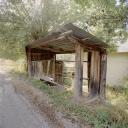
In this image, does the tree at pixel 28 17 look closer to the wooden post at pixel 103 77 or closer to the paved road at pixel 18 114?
the paved road at pixel 18 114

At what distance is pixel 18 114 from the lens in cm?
614

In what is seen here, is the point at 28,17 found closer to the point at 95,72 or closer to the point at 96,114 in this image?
the point at 95,72

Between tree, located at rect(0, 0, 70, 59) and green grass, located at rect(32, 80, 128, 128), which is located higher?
tree, located at rect(0, 0, 70, 59)

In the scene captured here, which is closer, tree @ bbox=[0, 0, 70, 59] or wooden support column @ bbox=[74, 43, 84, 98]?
wooden support column @ bbox=[74, 43, 84, 98]

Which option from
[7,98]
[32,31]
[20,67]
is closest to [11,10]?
[32,31]

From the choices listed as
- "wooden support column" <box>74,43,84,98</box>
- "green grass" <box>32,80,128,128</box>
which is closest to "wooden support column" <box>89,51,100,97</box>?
"wooden support column" <box>74,43,84,98</box>

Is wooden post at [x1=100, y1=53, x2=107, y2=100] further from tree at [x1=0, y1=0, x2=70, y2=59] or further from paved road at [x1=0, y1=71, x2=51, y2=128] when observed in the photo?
tree at [x1=0, y1=0, x2=70, y2=59]

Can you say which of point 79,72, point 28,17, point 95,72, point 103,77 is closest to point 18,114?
point 79,72

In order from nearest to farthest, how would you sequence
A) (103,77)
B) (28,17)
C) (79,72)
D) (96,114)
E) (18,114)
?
(96,114) < (18,114) < (79,72) < (103,77) < (28,17)

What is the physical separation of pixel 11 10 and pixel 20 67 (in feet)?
20.1

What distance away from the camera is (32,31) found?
13.6 meters

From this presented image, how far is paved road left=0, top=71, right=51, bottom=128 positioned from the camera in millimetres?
5363

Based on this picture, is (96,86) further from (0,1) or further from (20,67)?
(20,67)

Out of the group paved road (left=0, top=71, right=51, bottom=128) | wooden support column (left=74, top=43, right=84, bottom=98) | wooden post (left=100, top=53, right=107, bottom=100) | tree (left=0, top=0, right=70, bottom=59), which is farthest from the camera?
tree (left=0, top=0, right=70, bottom=59)
